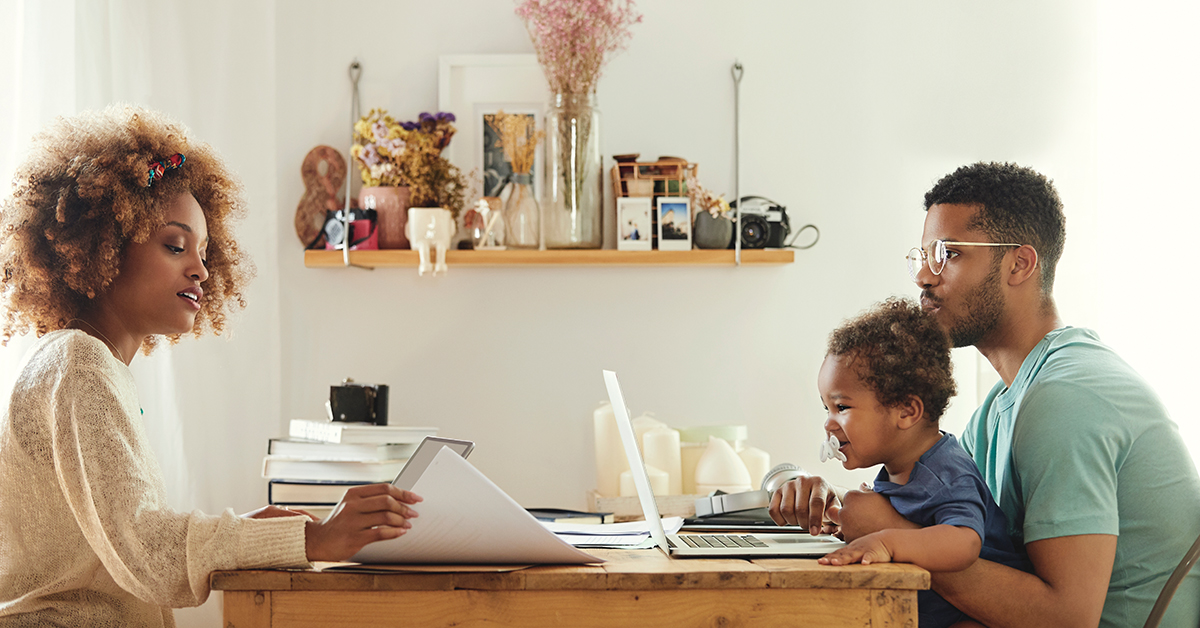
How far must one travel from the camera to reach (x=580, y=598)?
872 mm

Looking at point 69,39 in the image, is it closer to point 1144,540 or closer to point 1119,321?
point 1144,540

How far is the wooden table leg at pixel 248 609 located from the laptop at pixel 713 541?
42cm

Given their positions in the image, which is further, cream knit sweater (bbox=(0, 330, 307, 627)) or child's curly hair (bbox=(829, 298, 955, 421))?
child's curly hair (bbox=(829, 298, 955, 421))

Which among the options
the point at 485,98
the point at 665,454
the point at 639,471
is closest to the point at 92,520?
the point at 639,471

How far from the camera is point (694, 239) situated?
2.20 metres

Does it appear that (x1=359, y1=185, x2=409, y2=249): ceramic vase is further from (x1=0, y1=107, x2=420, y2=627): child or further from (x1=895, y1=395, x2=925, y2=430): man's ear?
(x1=895, y1=395, x2=925, y2=430): man's ear

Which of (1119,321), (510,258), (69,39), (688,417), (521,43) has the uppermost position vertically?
(521,43)

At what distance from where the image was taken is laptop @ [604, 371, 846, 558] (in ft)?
3.18

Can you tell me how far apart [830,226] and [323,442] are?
137 cm

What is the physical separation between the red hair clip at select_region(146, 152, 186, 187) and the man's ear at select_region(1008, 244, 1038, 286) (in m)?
1.25

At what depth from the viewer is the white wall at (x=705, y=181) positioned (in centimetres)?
232

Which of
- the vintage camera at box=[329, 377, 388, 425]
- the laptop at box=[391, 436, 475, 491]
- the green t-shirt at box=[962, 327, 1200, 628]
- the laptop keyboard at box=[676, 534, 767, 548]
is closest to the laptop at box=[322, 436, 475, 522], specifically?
the laptop at box=[391, 436, 475, 491]

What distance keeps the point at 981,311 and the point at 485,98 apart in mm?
1381

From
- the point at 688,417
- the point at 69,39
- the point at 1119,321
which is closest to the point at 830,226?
the point at 688,417
